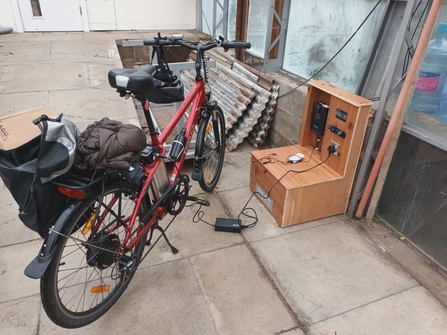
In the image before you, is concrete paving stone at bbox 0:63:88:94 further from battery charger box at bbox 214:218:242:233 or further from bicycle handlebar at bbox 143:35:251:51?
battery charger box at bbox 214:218:242:233

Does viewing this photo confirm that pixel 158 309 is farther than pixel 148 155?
Yes

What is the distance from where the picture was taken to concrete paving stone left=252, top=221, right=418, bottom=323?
1.92 m

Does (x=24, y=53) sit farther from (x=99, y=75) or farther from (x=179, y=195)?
(x=179, y=195)

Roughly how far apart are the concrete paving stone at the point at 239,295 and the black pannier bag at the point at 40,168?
1.01m

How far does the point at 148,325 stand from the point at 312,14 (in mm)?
2912

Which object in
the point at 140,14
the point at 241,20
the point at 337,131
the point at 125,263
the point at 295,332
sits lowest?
the point at 295,332

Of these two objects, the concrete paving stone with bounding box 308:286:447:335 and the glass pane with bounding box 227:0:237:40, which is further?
the glass pane with bounding box 227:0:237:40

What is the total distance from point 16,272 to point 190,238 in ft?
3.55

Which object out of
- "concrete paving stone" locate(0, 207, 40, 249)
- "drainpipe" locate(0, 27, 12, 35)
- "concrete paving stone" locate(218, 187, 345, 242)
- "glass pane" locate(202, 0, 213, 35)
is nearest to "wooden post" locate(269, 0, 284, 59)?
"concrete paving stone" locate(218, 187, 345, 242)

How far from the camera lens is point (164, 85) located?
213cm

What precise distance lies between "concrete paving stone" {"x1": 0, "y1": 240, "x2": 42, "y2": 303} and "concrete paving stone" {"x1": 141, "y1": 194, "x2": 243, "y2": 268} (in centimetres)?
65

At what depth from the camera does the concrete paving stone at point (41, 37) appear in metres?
6.09

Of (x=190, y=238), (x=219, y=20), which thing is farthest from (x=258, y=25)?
(x=190, y=238)

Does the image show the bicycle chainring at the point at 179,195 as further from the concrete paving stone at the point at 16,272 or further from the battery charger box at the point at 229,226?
the concrete paving stone at the point at 16,272
